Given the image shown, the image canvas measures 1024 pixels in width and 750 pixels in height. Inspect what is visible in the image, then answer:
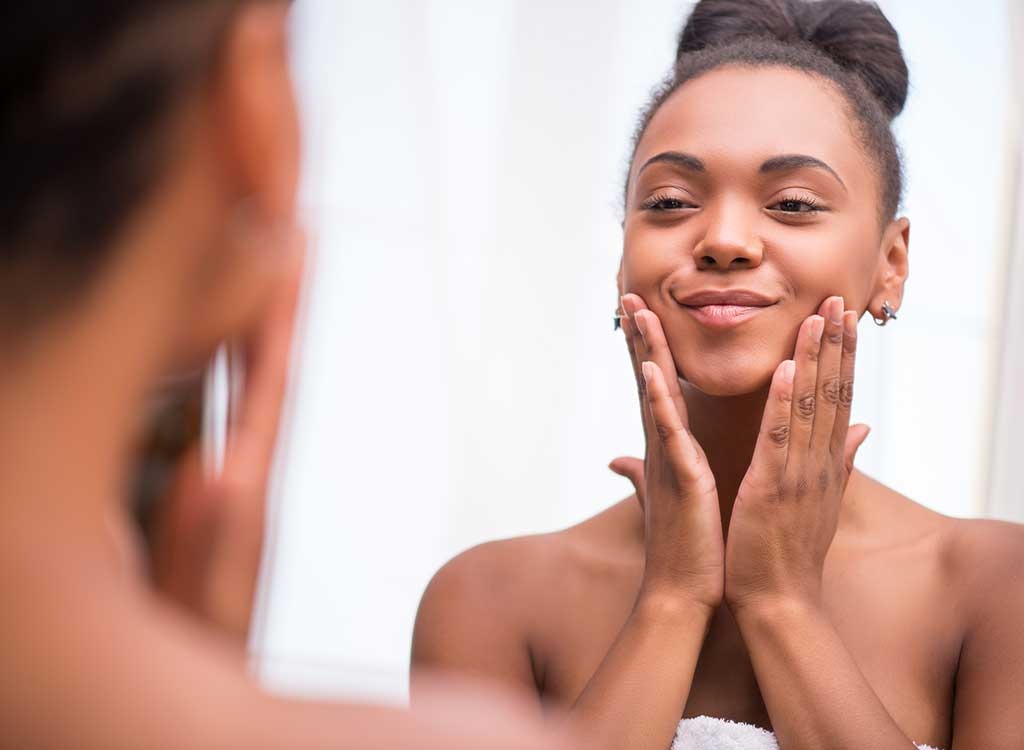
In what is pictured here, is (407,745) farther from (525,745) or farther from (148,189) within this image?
A: (148,189)

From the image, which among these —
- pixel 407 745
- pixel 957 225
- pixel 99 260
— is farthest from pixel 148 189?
pixel 957 225

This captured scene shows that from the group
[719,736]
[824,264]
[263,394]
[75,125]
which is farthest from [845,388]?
[75,125]

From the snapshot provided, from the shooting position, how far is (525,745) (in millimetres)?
352

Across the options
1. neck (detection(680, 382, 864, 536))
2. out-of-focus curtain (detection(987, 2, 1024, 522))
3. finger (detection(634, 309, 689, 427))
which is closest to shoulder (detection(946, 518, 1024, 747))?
neck (detection(680, 382, 864, 536))

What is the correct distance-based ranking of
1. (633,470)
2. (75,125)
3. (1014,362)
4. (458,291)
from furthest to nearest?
1. (458,291)
2. (1014,362)
3. (633,470)
4. (75,125)

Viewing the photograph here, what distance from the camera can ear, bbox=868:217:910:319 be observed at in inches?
50.9

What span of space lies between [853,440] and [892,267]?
21cm

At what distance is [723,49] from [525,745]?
109 centimetres

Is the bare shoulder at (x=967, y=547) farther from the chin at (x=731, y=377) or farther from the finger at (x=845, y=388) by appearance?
the chin at (x=731, y=377)

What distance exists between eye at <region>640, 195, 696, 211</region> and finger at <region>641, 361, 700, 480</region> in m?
0.17

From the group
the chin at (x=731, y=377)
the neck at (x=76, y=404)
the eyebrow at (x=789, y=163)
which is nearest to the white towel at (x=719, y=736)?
the chin at (x=731, y=377)

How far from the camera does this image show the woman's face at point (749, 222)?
3.81 ft

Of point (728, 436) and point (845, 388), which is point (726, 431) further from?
point (845, 388)

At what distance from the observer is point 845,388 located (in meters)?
1.22
